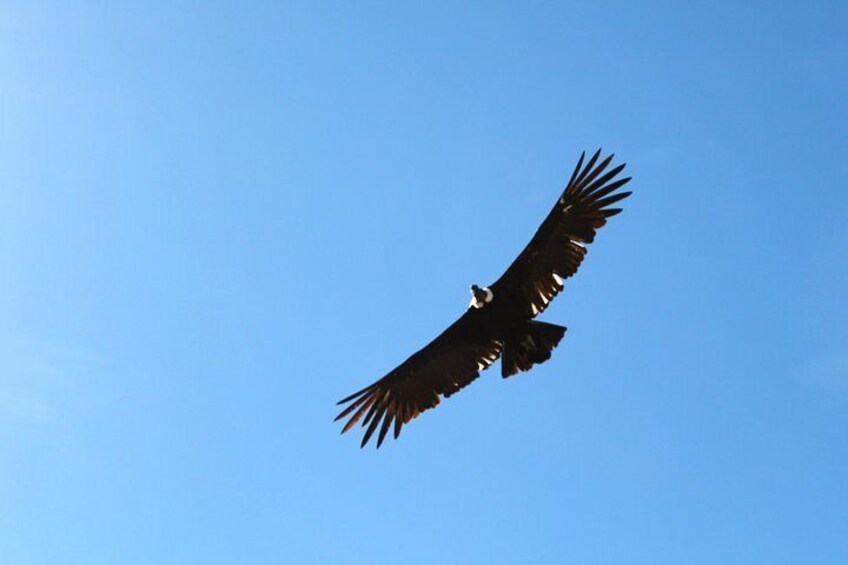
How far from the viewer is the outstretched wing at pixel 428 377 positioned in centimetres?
2452

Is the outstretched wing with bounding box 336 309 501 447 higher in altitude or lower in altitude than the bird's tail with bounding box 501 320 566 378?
higher

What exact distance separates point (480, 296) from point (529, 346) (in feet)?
4.88

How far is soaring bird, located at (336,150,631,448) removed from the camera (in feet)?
75.2

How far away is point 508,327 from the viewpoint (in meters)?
23.7

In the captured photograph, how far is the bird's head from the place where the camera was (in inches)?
937

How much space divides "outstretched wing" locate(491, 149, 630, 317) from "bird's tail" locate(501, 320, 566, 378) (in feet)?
1.88

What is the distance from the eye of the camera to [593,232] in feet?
75.0

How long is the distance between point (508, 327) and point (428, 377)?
89.6 inches

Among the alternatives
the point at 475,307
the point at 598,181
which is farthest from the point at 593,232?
the point at 475,307

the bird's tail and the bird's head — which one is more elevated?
the bird's head

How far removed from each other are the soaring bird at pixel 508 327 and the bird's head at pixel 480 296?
0.07 feet

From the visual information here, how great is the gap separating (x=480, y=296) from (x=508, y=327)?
838 mm

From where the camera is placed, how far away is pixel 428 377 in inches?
982

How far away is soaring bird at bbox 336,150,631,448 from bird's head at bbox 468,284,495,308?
0.02 metres
